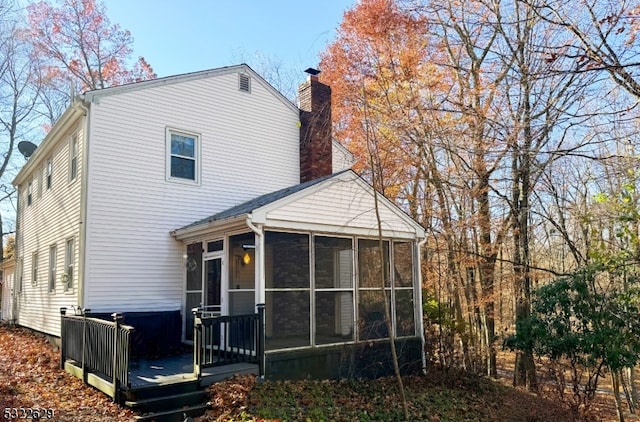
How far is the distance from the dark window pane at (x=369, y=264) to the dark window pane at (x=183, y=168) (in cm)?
455

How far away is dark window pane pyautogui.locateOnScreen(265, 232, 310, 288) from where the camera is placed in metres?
8.37

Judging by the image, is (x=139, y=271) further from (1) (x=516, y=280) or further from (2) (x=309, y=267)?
(1) (x=516, y=280)

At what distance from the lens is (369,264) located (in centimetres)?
980

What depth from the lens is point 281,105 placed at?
1319 centimetres

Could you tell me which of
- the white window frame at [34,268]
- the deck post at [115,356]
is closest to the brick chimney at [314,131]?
the deck post at [115,356]

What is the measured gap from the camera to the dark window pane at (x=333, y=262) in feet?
29.8

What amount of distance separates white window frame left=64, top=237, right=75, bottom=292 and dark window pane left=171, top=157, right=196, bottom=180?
9.12 ft

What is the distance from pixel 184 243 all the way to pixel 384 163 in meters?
5.99

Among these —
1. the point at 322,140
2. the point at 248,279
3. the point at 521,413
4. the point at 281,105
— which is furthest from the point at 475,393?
the point at 281,105

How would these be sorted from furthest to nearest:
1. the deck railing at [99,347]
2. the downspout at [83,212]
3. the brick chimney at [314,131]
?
the brick chimney at [314,131]
the downspout at [83,212]
the deck railing at [99,347]

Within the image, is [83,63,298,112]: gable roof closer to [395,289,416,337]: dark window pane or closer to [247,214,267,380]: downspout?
[247,214,267,380]: downspout

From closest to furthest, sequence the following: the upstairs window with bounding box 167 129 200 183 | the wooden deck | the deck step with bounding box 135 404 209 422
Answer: the deck step with bounding box 135 404 209 422 → the wooden deck → the upstairs window with bounding box 167 129 200 183

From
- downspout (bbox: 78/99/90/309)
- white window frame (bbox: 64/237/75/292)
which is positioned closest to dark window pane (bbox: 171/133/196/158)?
downspout (bbox: 78/99/90/309)

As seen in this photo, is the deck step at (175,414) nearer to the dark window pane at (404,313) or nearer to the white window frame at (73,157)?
the dark window pane at (404,313)
